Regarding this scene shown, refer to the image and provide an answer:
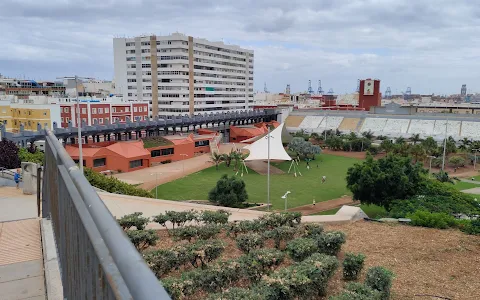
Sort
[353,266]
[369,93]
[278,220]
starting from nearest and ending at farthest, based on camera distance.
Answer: [353,266]
[278,220]
[369,93]

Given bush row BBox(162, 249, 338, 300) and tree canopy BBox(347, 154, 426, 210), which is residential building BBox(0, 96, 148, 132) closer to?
tree canopy BBox(347, 154, 426, 210)

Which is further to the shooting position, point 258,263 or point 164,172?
point 164,172

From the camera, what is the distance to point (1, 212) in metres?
11.2

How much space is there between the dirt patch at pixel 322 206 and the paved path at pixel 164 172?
11.0 meters

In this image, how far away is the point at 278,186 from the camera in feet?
98.7

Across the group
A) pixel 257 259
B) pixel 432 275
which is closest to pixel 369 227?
pixel 432 275

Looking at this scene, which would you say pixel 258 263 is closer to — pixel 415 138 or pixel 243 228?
pixel 243 228

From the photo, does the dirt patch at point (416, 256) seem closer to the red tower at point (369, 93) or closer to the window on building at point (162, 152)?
the window on building at point (162, 152)

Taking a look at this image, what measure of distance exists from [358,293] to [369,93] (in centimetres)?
8065

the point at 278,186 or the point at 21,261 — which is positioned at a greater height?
the point at 21,261

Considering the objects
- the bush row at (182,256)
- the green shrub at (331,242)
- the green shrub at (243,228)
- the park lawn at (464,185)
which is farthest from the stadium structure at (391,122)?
the bush row at (182,256)

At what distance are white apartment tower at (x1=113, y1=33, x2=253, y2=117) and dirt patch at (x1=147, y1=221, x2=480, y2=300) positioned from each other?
63.7 m

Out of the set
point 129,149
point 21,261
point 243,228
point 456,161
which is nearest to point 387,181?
point 243,228

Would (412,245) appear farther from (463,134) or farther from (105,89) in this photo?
(105,89)
